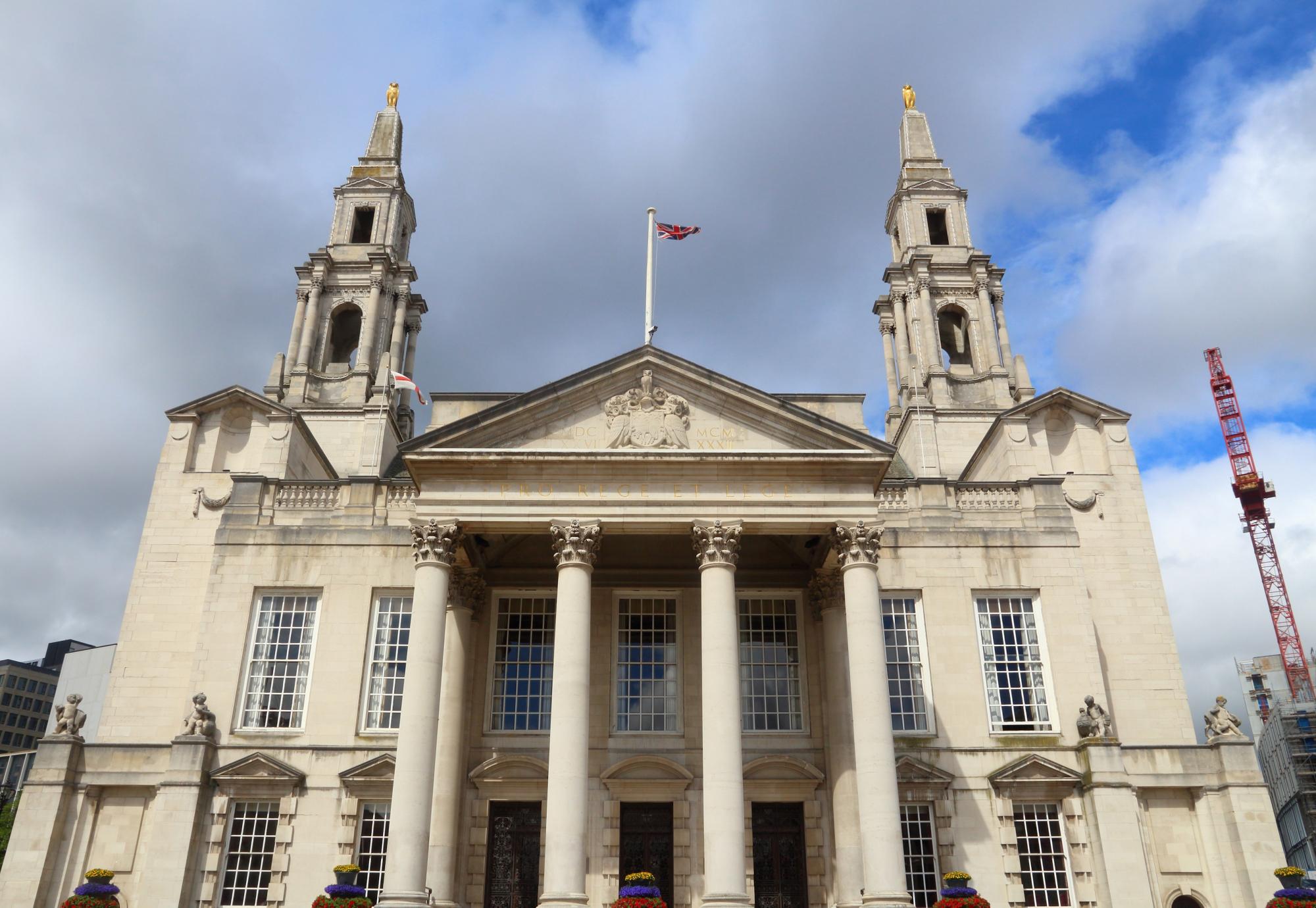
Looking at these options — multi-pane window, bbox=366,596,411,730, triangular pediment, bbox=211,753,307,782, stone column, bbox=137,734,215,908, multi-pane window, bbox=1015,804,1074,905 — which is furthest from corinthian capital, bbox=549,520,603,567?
multi-pane window, bbox=1015,804,1074,905

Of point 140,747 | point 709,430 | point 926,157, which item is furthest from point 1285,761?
point 140,747

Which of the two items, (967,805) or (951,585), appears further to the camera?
(951,585)

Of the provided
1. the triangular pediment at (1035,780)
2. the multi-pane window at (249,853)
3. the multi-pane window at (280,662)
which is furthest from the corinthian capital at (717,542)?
the multi-pane window at (249,853)

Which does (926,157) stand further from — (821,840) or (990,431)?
(821,840)

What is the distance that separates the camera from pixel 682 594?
2702 centimetres

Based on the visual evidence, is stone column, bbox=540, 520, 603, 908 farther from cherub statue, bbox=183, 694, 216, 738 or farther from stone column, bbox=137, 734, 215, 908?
cherub statue, bbox=183, 694, 216, 738

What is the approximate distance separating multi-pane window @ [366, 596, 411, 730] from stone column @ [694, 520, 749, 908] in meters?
7.98

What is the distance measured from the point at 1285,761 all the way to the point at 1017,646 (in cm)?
8977

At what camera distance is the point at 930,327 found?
48062 millimetres

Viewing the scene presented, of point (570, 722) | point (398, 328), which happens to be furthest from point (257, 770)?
point (398, 328)

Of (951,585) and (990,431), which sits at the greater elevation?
(990,431)

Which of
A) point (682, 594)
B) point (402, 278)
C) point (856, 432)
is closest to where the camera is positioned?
point (856, 432)

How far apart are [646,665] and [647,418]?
6.74 m

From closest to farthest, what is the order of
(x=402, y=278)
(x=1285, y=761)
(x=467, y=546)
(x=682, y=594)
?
(x=467, y=546)
(x=682, y=594)
(x=402, y=278)
(x=1285, y=761)
